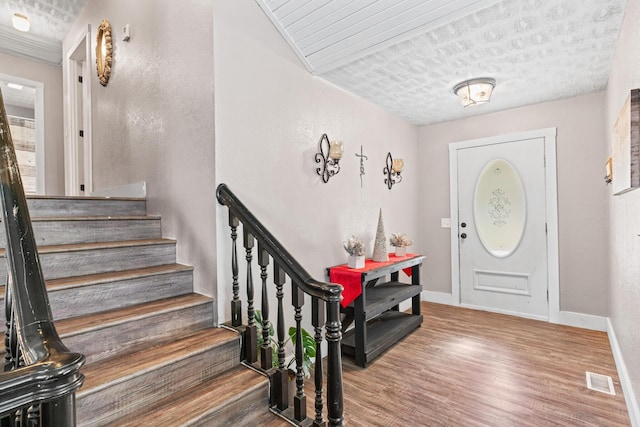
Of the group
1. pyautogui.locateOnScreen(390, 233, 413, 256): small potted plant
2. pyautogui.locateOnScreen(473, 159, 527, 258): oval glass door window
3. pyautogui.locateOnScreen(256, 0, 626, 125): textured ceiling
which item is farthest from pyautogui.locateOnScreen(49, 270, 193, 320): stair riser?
pyautogui.locateOnScreen(473, 159, 527, 258): oval glass door window

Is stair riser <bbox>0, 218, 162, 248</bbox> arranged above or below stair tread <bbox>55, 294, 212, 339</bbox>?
above

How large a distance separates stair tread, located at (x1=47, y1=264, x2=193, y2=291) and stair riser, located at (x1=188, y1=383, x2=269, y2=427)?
0.92m

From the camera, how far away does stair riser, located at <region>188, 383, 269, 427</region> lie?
1.50 metres

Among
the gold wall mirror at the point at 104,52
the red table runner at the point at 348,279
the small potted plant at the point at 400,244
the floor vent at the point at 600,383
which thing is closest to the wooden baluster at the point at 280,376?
the red table runner at the point at 348,279

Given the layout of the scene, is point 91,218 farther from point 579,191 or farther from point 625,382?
point 579,191

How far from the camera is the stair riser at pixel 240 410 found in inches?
59.2

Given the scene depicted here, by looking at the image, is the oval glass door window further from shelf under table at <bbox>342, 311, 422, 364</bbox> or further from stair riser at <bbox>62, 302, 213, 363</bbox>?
stair riser at <bbox>62, 302, 213, 363</bbox>

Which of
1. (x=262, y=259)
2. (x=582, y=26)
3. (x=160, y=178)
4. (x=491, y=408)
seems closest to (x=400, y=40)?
(x=582, y=26)

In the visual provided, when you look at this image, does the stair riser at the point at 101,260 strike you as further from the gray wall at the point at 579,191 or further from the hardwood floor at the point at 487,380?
the gray wall at the point at 579,191

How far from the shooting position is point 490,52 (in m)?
2.58

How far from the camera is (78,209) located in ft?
7.69

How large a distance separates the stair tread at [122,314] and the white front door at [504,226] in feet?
11.4

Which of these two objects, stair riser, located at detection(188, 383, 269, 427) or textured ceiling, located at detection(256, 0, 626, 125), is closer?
stair riser, located at detection(188, 383, 269, 427)

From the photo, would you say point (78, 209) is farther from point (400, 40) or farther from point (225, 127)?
point (400, 40)
